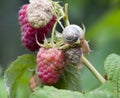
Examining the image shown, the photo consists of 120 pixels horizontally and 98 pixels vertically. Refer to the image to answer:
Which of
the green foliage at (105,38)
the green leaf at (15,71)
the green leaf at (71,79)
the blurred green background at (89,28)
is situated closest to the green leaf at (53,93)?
the green leaf at (71,79)

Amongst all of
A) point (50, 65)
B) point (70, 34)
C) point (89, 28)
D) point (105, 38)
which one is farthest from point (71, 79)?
point (89, 28)

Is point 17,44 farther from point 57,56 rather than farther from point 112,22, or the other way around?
point 57,56

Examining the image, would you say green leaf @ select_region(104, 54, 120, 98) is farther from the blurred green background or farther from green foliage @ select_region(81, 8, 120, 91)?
green foliage @ select_region(81, 8, 120, 91)

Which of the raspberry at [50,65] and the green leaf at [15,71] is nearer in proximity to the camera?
the raspberry at [50,65]

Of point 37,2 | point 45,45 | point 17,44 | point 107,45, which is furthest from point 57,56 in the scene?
point 17,44

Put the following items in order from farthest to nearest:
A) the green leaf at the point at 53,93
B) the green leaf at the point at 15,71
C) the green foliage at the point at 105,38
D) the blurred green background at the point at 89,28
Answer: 1. the blurred green background at the point at 89,28
2. the green foliage at the point at 105,38
3. the green leaf at the point at 15,71
4. the green leaf at the point at 53,93

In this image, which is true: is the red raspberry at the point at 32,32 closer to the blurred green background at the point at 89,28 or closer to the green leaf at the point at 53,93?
the green leaf at the point at 53,93
